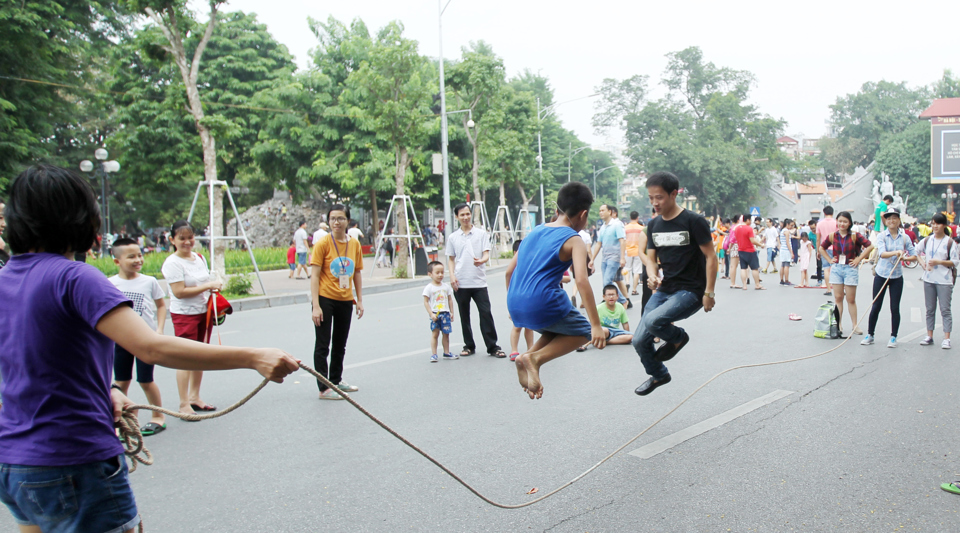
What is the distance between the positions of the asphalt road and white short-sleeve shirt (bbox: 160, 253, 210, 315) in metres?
0.92

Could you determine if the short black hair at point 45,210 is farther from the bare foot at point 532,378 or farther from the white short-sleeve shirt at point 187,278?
the white short-sleeve shirt at point 187,278

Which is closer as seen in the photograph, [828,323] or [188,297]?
[188,297]

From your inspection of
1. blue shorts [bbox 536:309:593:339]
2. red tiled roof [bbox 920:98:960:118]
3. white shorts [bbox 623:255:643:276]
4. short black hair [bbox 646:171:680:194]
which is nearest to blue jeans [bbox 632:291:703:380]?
blue shorts [bbox 536:309:593:339]

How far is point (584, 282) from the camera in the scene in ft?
14.7

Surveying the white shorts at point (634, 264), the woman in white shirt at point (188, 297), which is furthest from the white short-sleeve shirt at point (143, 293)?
the white shorts at point (634, 264)

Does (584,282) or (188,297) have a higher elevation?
(584,282)

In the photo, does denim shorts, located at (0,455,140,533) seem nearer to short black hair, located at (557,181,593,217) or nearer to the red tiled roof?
short black hair, located at (557,181,593,217)

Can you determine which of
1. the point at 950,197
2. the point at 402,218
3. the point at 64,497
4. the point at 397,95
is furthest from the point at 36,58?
the point at 950,197

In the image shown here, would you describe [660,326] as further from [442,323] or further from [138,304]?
[138,304]

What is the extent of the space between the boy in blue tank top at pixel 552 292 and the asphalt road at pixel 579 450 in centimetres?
65

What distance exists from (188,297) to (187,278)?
0.16m

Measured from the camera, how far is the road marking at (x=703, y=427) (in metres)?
4.50

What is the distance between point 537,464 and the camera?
13.9 ft

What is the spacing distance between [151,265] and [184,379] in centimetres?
1786
